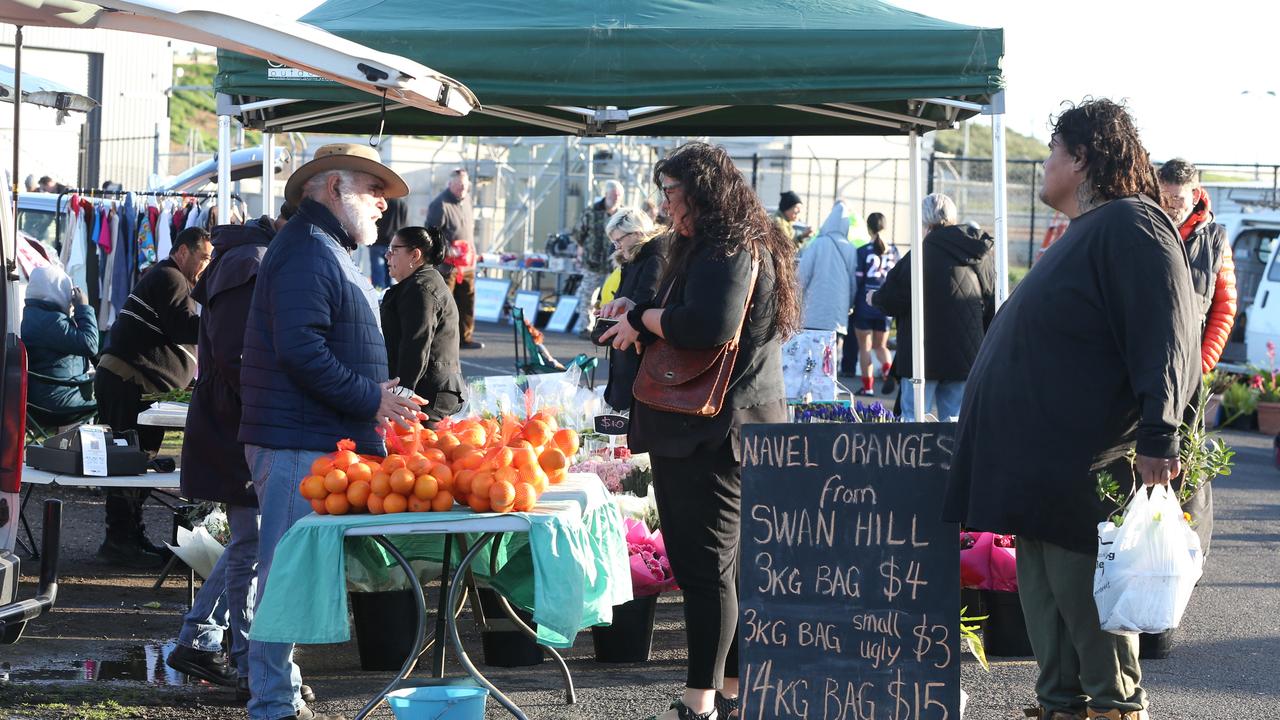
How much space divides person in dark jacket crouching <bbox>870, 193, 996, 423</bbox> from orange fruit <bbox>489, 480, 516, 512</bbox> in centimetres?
463

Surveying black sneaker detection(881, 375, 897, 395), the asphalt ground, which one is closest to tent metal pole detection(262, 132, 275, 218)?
the asphalt ground

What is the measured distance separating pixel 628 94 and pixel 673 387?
2068mm

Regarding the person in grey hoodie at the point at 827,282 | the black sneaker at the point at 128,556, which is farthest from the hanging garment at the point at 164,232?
the person in grey hoodie at the point at 827,282

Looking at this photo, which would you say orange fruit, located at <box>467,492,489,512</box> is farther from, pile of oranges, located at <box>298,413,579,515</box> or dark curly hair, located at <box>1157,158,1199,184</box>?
dark curly hair, located at <box>1157,158,1199,184</box>

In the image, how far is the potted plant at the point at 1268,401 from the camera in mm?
14266

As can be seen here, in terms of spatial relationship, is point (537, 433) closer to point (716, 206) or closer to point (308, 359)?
point (308, 359)

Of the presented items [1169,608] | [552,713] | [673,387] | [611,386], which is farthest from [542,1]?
[1169,608]

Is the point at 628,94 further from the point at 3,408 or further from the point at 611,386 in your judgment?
the point at 3,408

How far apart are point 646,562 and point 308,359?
2078mm

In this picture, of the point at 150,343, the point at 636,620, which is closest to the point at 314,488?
the point at 636,620

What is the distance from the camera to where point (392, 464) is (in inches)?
171

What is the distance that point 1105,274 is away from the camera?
3.79 meters

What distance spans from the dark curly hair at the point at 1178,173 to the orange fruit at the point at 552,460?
2.96 m

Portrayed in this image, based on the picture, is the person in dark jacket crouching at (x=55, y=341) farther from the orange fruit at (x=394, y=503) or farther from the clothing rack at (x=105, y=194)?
the orange fruit at (x=394, y=503)
